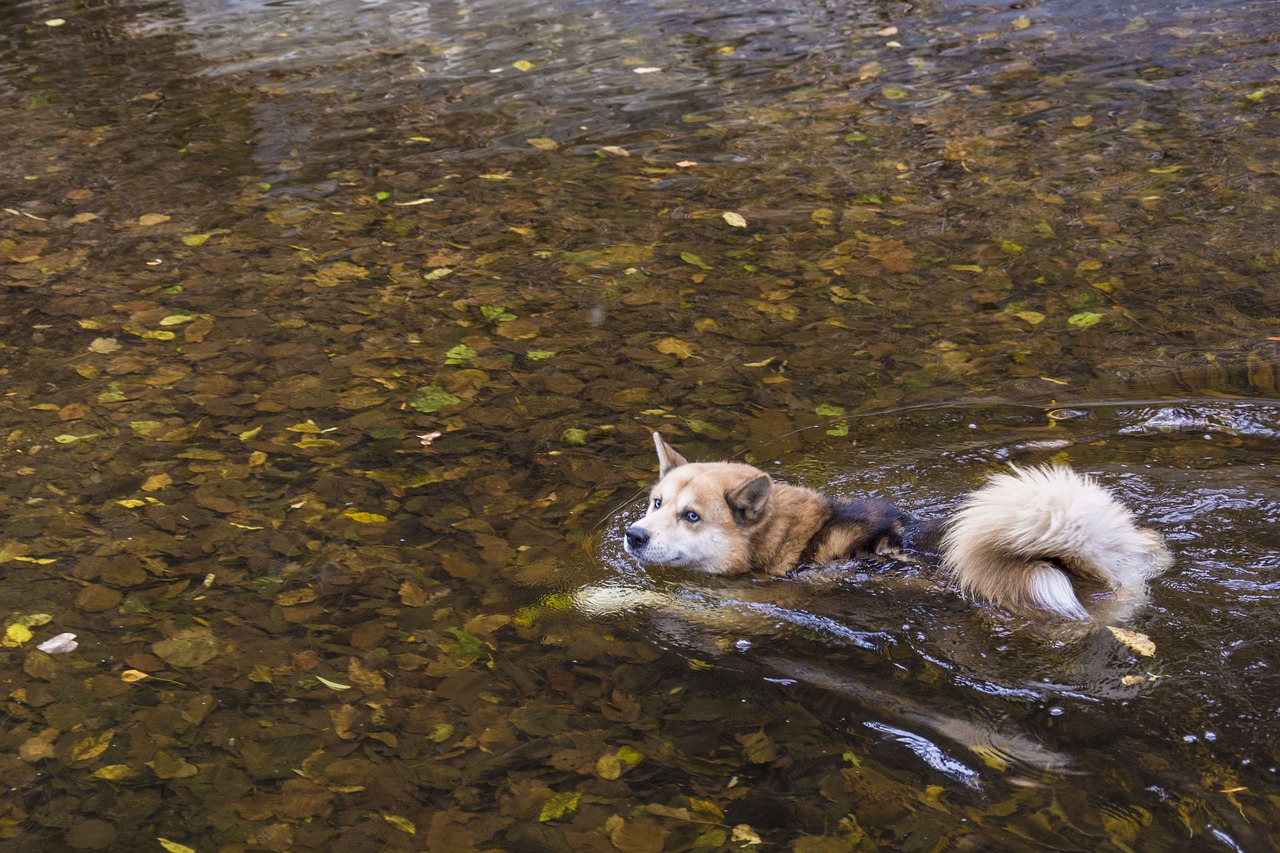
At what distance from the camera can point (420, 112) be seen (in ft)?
35.1

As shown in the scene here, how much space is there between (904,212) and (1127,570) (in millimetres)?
4292

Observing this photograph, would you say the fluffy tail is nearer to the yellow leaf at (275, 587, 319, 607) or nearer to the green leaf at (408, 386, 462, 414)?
the yellow leaf at (275, 587, 319, 607)

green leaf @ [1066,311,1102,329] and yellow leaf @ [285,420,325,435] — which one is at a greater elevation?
yellow leaf @ [285,420,325,435]

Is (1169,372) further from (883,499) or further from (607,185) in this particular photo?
(607,185)

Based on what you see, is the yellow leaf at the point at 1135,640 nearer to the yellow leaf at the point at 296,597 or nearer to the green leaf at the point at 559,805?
the green leaf at the point at 559,805

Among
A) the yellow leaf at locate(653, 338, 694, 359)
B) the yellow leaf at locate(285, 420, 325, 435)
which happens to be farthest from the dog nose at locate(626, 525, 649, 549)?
the yellow leaf at locate(285, 420, 325, 435)

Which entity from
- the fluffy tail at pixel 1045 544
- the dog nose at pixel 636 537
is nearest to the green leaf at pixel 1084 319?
the fluffy tail at pixel 1045 544

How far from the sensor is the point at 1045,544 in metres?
4.20

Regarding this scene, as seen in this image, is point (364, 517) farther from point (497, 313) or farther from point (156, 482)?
point (497, 313)

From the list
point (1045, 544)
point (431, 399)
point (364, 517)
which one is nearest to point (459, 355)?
point (431, 399)

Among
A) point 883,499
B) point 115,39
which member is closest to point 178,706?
point 883,499

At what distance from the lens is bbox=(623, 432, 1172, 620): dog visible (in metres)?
4.16

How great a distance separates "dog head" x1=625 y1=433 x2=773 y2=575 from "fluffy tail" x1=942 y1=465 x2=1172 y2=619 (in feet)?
3.06

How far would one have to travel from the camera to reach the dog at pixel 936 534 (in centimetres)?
416
